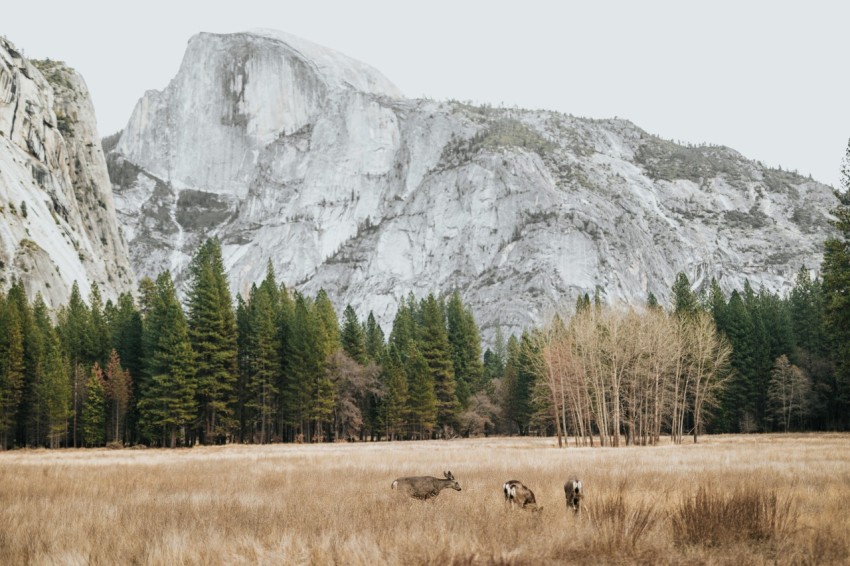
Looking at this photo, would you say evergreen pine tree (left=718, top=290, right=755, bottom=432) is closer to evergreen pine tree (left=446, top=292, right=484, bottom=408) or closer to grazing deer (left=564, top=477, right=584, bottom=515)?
evergreen pine tree (left=446, top=292, right=484, bottom=408)

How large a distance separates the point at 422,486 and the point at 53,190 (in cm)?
13057

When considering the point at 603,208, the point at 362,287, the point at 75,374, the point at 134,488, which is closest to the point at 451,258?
the point at 362,287

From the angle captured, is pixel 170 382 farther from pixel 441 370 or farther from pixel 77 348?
pixel 441 370

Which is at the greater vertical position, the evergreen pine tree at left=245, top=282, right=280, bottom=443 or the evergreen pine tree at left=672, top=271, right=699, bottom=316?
the evergreen pine tree at left=672, top=271, right=699, bottom=316

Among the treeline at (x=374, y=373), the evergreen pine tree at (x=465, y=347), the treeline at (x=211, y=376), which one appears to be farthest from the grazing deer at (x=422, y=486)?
the evergreen pine tree at (x=465, y=347)

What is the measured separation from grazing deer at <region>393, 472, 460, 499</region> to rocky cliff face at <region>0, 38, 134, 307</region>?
95738mm

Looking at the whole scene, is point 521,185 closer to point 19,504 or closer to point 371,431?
point 371,431

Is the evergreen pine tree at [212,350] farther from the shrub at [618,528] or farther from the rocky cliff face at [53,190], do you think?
the shrub at [618,528]

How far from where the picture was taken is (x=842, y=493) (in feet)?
43.8

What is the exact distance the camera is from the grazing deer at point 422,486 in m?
13.9

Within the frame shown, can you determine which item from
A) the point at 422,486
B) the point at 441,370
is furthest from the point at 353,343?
the point at 422,486

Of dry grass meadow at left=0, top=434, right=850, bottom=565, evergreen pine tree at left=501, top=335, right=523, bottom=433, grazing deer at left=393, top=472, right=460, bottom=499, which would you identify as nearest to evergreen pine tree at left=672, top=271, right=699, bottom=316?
evergreen pine tree at left=501, top=335, right=523, bottom=433

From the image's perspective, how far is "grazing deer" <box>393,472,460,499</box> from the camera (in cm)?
1391

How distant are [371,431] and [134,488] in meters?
61.9
